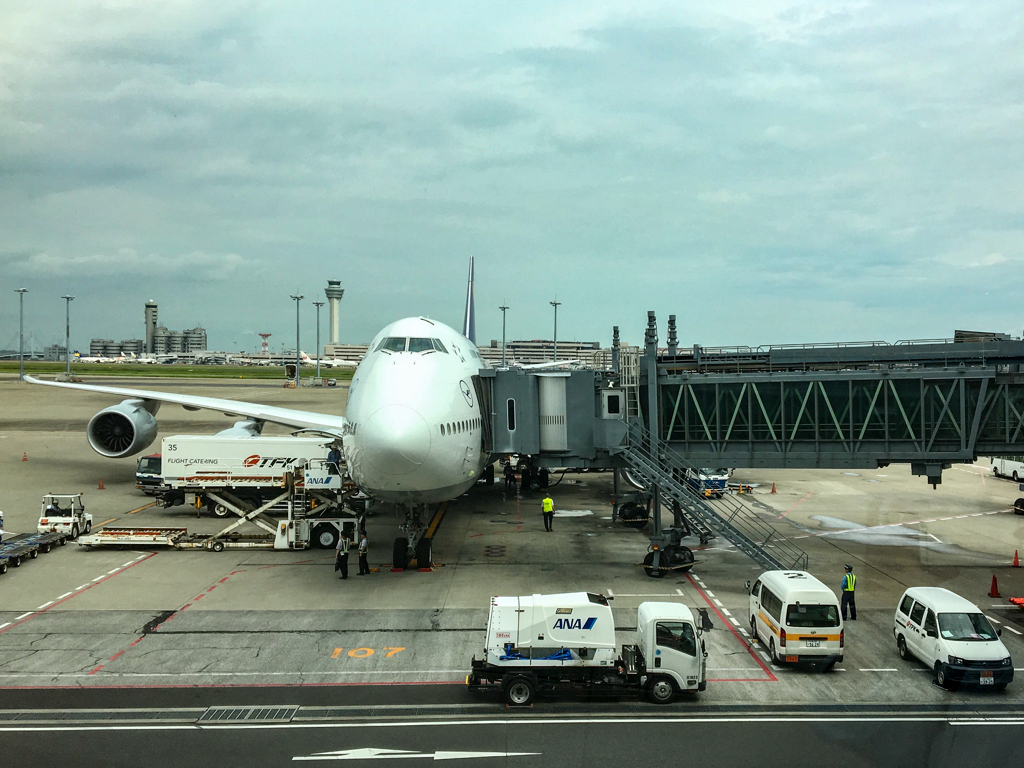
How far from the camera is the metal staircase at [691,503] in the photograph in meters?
22.3

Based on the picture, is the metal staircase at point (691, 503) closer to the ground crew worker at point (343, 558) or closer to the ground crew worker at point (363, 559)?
the ground crew worker at point (363, 559)

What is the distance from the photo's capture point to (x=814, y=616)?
1598 centimetres

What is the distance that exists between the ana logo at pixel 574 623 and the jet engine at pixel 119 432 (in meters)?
29.7

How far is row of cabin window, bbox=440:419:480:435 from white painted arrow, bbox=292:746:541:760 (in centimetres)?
945

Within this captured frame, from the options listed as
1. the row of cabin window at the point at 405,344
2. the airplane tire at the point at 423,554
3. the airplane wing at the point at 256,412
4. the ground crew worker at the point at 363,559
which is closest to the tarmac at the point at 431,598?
the ground crew worker at the point at 363,559

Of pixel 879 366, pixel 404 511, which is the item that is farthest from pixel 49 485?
pixel 879 366

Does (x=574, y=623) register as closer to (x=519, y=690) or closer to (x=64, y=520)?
(x=519, y=690)

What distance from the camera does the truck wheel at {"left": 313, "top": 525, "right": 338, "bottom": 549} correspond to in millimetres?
27625

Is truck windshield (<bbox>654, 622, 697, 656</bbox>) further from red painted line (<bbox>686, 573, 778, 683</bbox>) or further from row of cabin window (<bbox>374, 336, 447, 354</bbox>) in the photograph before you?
row of cabin window (<bbox>374, 336, 447, 354</bbox>)

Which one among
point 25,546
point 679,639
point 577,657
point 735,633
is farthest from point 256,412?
point 679,639

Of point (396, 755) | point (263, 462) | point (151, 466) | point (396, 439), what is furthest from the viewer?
point (151, 466)

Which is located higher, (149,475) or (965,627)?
(965,627)

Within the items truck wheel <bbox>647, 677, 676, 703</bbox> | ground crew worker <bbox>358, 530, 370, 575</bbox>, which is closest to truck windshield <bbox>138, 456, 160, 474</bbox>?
ground crew worker <bbox>358, 530, 370, 575</bbox>

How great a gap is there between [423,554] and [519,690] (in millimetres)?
10231
